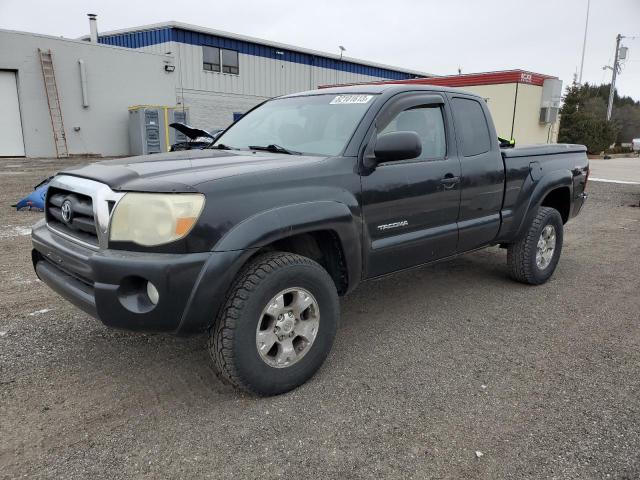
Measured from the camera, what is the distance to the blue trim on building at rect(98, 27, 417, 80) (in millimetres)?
23094

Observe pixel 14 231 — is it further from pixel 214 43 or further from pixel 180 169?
pixel 214 43

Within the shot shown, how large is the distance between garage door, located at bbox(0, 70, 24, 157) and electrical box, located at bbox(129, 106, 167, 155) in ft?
13.4

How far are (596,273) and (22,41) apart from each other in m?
20.2

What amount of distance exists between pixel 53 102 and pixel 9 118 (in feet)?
5.34

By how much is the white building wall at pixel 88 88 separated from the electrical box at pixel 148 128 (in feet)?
3.71

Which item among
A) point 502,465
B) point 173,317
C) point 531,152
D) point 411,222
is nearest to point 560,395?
point 502,465

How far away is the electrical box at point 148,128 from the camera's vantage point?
20094 mm

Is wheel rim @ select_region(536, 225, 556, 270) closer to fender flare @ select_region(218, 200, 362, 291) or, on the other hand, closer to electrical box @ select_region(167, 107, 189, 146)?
fender flare @ select_region(218, 200, 362, 291)

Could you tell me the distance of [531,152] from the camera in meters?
4.71

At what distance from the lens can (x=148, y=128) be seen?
20234 mm

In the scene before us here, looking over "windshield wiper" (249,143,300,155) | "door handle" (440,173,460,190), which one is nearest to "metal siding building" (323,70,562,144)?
"door handle" (440,173,460,190)

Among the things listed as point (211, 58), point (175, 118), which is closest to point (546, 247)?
point (175, 118)

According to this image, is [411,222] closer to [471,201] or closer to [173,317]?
[471,201]

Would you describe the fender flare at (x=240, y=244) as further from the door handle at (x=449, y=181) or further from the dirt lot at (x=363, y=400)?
the door handle at (x=449, y=181)
